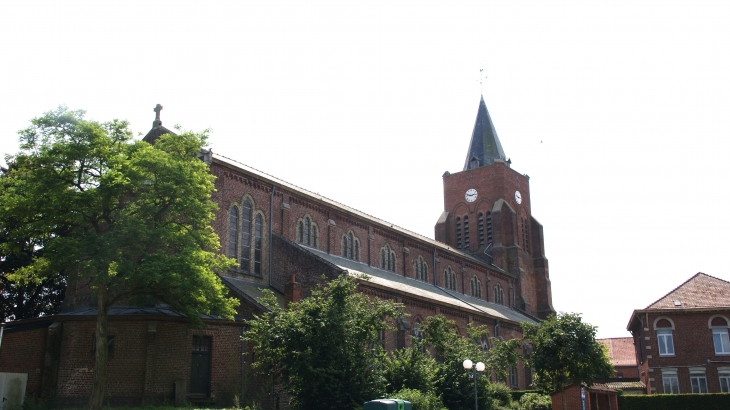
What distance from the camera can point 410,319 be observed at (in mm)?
38812

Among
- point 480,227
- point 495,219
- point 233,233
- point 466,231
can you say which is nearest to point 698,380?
point 495,219

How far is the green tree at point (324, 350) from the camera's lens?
969 inches

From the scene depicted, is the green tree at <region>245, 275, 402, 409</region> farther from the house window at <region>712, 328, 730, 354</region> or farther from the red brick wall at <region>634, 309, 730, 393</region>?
the house window at <region>712, 328, 730, 354</region>

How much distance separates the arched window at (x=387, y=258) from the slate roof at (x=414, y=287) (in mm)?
623

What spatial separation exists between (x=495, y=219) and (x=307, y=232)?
93.0 ft

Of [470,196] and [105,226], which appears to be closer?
[105,226]

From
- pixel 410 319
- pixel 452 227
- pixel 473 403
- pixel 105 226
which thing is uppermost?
pixel 452 227

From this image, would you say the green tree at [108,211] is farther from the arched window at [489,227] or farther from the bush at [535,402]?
the arched window at [489,227]

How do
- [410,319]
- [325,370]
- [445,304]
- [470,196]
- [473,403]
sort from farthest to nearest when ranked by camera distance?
[470,196] → [445,304] → [410,319] → [473,403] → [325,370]

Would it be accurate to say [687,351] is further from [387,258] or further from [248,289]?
[248,289]

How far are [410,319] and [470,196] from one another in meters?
28.8

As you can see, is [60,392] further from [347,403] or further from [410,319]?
[410,319]

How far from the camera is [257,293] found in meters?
32.2

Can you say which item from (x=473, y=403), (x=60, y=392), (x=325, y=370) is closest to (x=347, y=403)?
(x=325, y=370)
